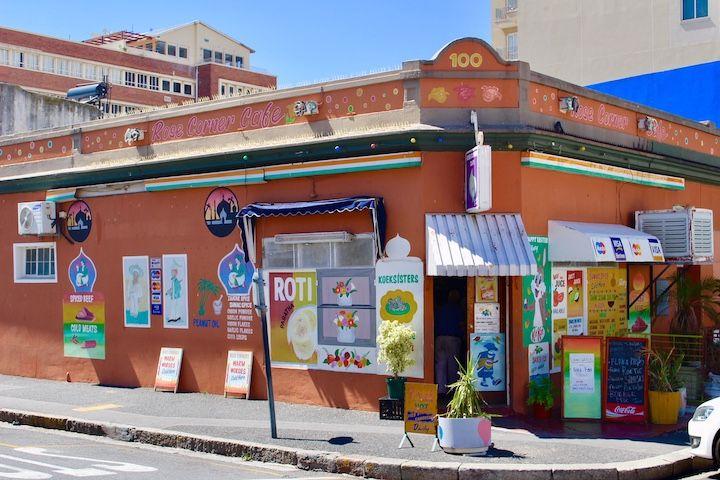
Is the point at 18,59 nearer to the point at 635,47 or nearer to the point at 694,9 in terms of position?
the point at 635,47

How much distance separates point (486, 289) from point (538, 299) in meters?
0.86

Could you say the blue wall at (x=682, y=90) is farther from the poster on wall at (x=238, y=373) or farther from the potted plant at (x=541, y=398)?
the poster on wall at (x=238, y=373)

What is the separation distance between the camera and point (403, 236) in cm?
1300

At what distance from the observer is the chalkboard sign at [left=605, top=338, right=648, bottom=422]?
12.4 metres

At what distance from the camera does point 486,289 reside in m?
13.1

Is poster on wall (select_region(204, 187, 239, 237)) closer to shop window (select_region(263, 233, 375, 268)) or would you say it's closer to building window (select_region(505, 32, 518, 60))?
shop window (select_region(263, 233, 375, 268))

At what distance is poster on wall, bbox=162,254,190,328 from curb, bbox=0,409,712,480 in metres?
3.93

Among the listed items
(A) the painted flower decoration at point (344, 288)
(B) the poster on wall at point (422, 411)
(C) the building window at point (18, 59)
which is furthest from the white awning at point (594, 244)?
(C) the building window at point (18, 59)

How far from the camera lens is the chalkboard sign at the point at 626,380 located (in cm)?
1243

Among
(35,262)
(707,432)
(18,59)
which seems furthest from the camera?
(18,59)

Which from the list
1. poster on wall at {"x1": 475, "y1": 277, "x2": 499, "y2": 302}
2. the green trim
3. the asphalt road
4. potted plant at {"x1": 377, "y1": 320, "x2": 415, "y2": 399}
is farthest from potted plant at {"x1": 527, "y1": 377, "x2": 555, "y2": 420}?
the asphalt road

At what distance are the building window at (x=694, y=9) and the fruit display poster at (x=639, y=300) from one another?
654 inches

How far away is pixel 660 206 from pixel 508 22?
27.1 metres

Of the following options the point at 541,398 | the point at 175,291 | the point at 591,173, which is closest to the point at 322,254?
the point at 175,291
